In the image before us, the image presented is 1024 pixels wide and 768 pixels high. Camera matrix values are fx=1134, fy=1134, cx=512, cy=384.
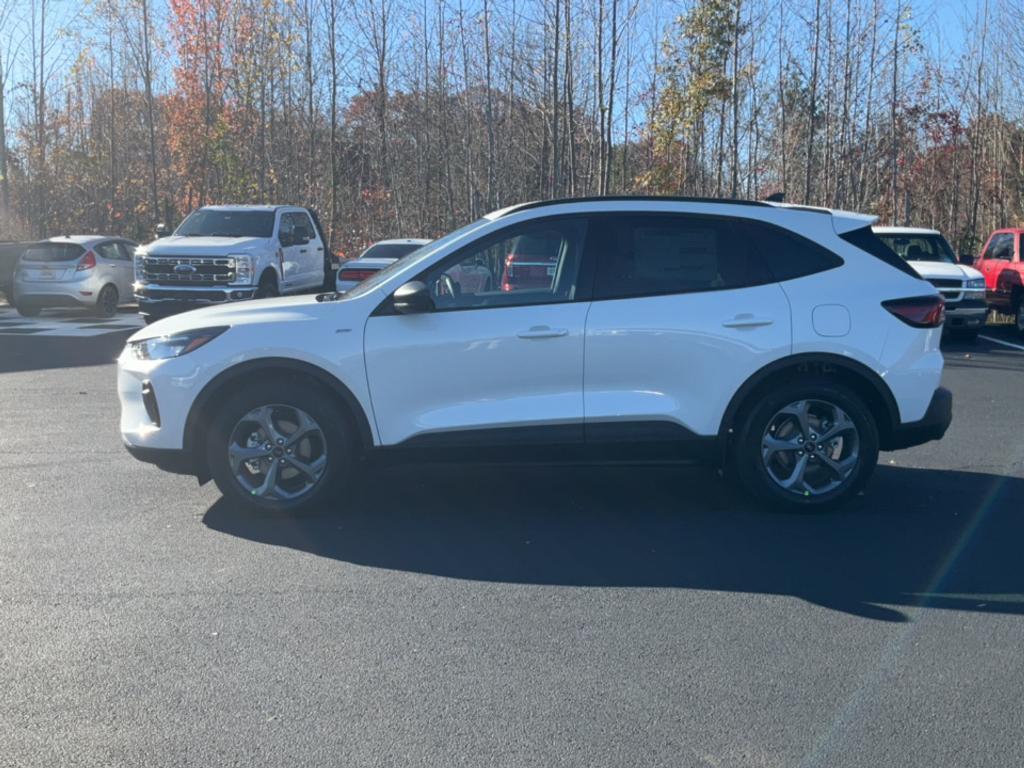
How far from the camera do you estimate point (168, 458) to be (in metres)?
6.55

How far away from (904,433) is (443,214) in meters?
23.1

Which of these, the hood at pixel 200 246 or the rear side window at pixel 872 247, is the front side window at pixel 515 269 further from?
the hood at pixel 200 246

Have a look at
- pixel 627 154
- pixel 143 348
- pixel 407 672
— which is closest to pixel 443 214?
pixel 627 154

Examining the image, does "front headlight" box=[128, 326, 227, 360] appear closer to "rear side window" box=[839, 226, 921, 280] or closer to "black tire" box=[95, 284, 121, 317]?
"rear side window" box=[839, 226, 921, 280]

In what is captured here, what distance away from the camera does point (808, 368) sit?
6680mm

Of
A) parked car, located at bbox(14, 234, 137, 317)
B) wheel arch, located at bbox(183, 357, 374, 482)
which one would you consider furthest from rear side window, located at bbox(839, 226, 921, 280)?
parked car, located at bbox(14, 234, 137, 317)

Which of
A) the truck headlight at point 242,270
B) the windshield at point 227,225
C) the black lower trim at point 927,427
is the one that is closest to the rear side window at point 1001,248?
the windshield at point 227,225

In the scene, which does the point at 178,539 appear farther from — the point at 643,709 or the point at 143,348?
the point at 643,709

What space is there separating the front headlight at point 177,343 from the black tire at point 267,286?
10.5 meters

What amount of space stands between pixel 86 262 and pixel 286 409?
617 inches

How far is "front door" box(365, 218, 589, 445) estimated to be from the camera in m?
6.39

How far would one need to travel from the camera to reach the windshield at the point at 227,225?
58.2 ft

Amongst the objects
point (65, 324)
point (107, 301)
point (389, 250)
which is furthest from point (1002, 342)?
point (107, 301)

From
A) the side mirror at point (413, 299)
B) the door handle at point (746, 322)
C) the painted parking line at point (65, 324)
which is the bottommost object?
the painted parking line at point (65, 324)
